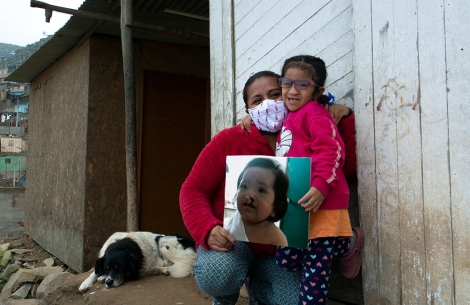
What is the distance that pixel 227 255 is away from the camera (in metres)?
2.09

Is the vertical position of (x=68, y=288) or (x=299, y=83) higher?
(x=299, y=83)

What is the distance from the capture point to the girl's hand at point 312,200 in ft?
5.75

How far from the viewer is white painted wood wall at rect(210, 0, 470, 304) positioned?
5.37 feet

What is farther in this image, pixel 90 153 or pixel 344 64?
pixel 90 153

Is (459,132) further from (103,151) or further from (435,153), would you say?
(103,151)

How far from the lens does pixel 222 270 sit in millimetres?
2061

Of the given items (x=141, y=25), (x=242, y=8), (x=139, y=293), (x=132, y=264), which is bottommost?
(x=139, y=293)

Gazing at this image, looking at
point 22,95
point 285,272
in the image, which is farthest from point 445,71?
point 22,95

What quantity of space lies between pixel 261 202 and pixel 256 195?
0.04m

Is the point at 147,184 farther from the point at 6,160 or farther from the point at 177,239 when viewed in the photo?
the point at 6,160

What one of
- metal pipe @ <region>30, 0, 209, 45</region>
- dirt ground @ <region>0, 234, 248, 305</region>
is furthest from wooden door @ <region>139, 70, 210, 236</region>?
dirt ground @ <region>0, 234, 248, 305</region>

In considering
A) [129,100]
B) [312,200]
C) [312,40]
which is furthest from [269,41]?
[129,100]

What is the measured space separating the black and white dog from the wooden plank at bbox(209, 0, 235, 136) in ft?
5.10

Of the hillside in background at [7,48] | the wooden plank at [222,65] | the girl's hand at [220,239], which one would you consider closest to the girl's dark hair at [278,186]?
the girl's hand at [220,239]
